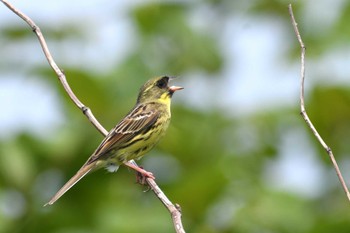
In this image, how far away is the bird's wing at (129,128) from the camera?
7684 mm

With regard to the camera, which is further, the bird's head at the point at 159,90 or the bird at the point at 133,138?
the bird's head at the point at 159,90

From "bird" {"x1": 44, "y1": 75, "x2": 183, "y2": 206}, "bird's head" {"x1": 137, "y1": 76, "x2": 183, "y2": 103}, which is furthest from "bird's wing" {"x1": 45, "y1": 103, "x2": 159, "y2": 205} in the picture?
"bird's head" {"x1": 137, "y1": 76, "x2": 183, "y2": 103}

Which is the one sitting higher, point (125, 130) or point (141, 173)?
point (125, 130)

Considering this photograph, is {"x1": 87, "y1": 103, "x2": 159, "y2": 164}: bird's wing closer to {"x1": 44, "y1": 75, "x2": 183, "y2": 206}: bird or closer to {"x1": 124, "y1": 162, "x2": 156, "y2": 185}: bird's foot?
{"x1": 44, "y1": 75, "x2": 183, "y2": 206}: bird

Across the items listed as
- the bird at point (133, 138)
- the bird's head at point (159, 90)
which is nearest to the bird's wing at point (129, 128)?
the bird at point (133, 138)

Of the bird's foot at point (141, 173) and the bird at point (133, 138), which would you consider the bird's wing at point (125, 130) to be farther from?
the bird's foot at point (141, 173)

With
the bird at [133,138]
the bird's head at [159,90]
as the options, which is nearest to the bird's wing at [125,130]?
→ the bird at [133,138]

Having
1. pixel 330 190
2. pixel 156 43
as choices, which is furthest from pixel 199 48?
pixel 330 190

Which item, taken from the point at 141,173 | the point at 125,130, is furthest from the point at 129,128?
the point at 141,173

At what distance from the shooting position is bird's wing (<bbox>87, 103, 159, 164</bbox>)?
303 inches

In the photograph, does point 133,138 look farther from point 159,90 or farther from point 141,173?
point 159,90

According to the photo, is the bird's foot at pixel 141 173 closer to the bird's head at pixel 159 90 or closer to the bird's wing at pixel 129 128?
the bird's wing at pixel 129 128

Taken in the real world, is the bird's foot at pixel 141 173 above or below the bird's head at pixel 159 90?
below

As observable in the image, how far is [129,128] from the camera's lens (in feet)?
26.2
